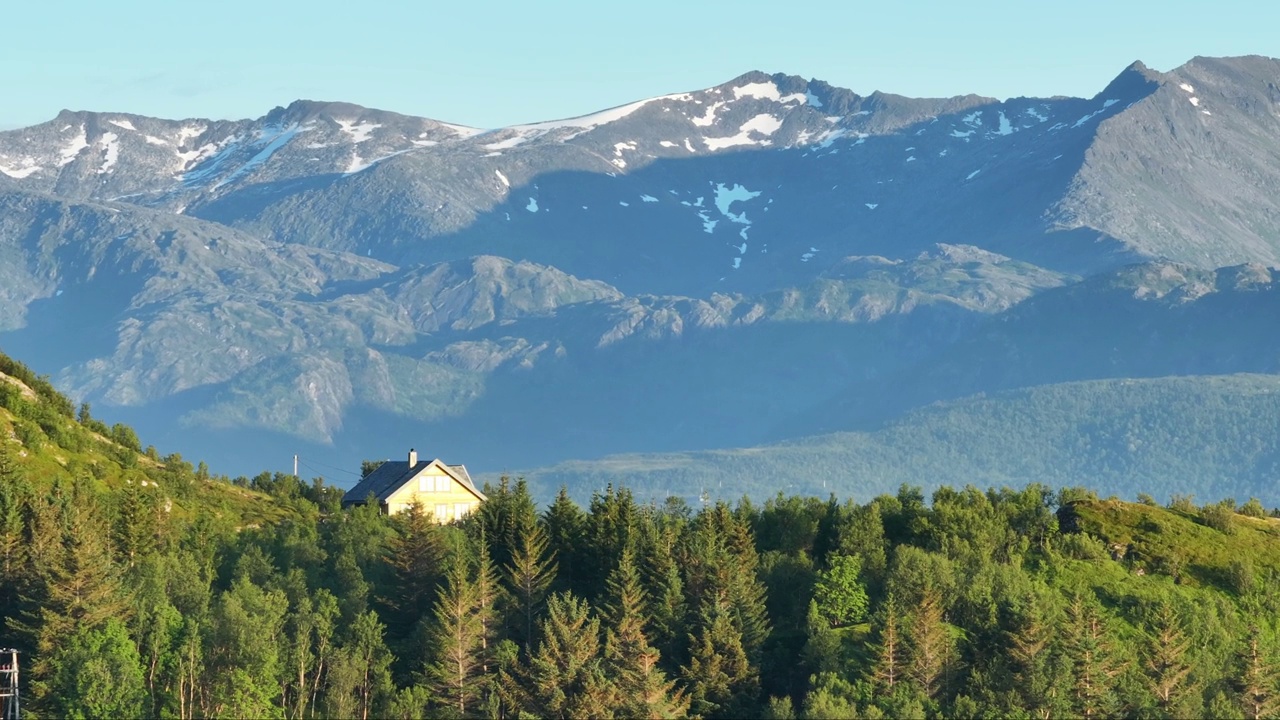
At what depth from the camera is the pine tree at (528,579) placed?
101125 millimetres

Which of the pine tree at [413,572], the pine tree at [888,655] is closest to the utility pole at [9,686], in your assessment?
the pine tree at [413,572]

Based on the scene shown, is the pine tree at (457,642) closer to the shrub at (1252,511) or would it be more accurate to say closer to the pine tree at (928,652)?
the pine tree at (928,652)

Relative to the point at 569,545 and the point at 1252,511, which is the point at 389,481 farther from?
the point at 1252,511

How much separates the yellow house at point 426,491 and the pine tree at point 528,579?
131ft

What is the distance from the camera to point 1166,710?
8844cm

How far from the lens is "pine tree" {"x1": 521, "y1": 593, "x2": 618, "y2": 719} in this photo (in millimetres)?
88375

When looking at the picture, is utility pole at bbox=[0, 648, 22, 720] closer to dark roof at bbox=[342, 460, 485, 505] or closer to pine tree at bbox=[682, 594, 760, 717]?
pine tree at bbox=[682, 594, 760, 717]

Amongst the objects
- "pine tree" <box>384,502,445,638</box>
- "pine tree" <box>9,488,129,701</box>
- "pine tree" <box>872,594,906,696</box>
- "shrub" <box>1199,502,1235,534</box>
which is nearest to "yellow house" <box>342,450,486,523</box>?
"pine tree" <box>384,502,445,638</box>

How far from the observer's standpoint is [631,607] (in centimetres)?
9762

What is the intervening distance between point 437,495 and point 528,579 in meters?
51.2

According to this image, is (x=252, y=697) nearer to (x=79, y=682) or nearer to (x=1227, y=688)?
(x=79, y=682)

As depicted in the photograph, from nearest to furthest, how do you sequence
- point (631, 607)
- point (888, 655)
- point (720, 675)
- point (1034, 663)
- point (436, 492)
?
point (1034, 663), point (888, 655), point (720, 675), point (631, 607), point (436, 492)

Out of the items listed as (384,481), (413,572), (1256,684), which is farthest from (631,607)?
(384,481)

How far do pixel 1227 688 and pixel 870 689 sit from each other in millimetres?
15762
